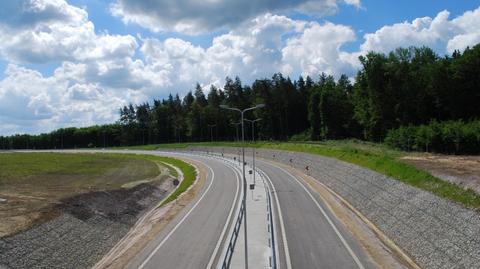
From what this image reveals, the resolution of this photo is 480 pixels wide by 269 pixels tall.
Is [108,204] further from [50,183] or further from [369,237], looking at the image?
[369,237]

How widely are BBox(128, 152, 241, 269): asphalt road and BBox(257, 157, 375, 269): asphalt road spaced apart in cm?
482

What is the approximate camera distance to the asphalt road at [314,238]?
28.8 m

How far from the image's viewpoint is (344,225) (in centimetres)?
3816

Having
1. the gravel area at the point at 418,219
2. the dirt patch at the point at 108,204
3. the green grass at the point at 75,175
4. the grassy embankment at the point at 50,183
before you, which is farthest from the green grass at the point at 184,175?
the gravel area at the point at 418,219

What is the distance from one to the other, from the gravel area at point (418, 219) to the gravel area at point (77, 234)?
21825 mm

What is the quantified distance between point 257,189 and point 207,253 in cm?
2736

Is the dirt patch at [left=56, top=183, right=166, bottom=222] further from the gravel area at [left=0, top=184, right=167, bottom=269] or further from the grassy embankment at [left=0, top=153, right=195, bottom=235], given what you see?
the grassy embankment at [left=0, top=153, right=195, bottom=235]

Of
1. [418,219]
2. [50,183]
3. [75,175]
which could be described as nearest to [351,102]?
[75,175]

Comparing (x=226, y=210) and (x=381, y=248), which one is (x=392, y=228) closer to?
(x=381, y=248)

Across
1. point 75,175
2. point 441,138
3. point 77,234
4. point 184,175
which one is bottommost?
point 77,234

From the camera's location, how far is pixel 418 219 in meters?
31.3

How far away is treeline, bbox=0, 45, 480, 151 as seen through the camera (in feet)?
311

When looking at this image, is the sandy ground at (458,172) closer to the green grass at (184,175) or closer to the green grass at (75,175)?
the green grass at (184,175)

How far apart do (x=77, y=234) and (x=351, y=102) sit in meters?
100
